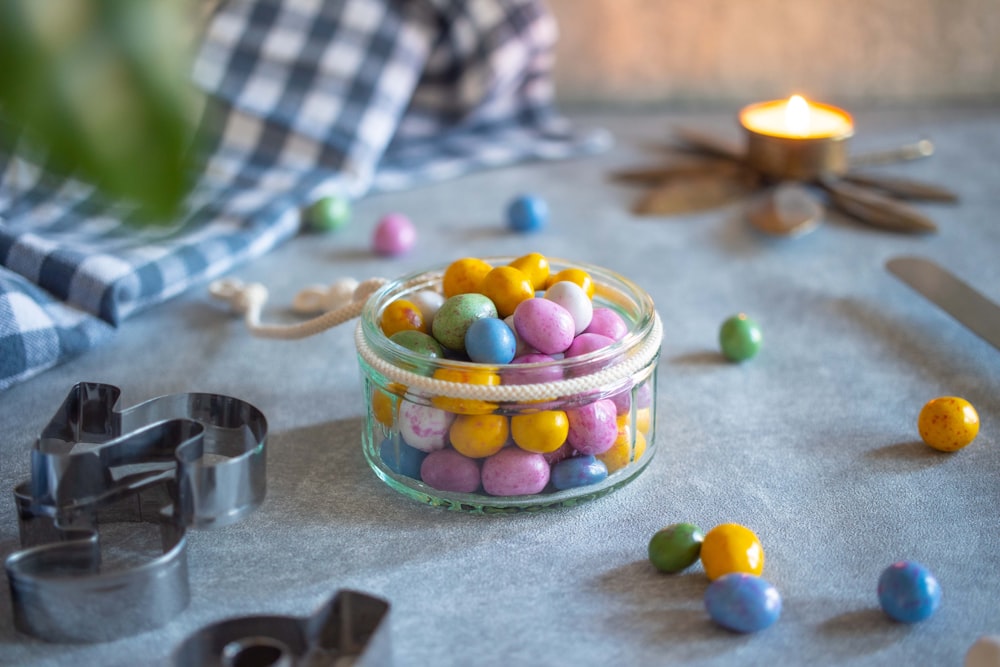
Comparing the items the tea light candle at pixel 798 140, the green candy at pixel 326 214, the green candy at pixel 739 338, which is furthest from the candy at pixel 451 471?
the tea light candle at pixel 798 140

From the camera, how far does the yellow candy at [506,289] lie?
3.15 feet

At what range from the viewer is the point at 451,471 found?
0.91 metres

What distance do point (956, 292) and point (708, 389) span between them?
40cm

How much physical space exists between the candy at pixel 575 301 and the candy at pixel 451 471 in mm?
161

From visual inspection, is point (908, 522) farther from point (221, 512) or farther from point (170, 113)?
point (170, 113)

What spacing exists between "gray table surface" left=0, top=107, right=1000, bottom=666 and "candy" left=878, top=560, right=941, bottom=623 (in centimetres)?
1

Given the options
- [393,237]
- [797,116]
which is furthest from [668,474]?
[797,116]

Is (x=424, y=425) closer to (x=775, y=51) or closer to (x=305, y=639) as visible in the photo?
(x=305, y=639)

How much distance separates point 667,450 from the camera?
1036 mm

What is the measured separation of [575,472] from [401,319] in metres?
0.22

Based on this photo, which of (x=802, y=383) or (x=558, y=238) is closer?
(x=802, y=383)

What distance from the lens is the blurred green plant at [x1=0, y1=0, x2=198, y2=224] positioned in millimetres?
251

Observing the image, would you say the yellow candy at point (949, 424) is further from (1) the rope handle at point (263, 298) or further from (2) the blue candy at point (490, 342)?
(1) the rope handle at point (263, 298)

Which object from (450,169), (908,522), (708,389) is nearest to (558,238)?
(450,169)
